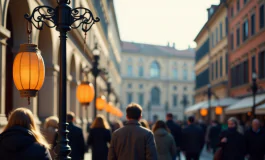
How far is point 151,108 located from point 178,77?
10285 millimetres

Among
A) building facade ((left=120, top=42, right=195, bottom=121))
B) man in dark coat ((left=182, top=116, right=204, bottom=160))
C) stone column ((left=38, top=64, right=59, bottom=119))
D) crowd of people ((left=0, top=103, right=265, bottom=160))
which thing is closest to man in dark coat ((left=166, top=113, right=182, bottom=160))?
crowd of people ((left=0, top=103, right=265, bottom=160))

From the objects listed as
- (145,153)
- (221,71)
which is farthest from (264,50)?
(145,153)

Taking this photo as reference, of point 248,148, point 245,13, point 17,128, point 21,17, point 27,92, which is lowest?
point 248,148

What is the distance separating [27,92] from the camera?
20.7ft

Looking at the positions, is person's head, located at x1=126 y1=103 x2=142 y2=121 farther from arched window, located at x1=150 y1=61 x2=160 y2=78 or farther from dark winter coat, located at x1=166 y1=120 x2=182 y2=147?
arched window, located at x1=150 y1=61 x2=160 y2=78

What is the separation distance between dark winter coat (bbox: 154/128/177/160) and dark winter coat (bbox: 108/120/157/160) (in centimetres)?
328

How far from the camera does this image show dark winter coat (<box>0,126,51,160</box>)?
15.4ft

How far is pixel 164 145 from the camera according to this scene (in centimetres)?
998

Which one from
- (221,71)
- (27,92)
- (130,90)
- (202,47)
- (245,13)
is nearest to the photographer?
(27,92)

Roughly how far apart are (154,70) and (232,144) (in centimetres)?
9231

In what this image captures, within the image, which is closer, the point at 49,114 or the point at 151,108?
the point at 49,114

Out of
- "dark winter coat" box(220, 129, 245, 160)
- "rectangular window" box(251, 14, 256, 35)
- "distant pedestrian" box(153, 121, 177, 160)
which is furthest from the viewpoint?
"rectangular window" box(251, 14, 256, 35)

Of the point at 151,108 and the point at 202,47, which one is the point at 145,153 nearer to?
the point at 202,47

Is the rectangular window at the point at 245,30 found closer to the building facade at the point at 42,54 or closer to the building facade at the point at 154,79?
the building facade at the point at 42,54
